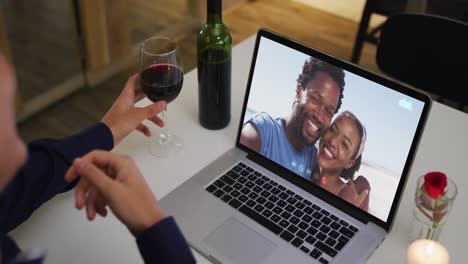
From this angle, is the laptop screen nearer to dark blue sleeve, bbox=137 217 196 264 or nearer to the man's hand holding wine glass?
the man's hand holding wine glass

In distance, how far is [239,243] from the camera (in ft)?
3.18

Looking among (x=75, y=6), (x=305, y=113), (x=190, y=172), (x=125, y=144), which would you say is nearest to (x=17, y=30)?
(x=75, y=6)

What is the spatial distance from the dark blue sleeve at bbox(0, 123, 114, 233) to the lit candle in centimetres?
62

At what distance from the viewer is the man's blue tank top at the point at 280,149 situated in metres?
1.08

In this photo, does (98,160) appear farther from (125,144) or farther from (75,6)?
(75,6)

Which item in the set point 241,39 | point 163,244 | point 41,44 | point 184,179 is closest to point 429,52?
point 184,179

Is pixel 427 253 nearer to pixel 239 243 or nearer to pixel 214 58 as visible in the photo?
pixel 239 243

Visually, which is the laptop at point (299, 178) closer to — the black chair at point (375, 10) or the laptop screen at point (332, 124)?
the laptop screen at point (332, 124)

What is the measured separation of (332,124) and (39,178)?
56 centimetres

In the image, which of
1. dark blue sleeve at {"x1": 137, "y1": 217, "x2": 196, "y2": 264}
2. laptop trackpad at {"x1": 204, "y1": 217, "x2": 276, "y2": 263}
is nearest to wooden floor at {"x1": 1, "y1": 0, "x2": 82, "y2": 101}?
laptop trackpad at {"x1": 204, "y1": 217, "x2": 276, "y2": 263}

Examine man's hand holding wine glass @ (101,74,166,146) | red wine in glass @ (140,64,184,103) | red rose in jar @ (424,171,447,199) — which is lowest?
man's hand holding wine glass @ (101,74,166,146)

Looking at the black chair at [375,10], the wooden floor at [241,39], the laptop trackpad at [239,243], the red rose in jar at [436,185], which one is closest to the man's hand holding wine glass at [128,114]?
the laptop trackpad at [239,243]

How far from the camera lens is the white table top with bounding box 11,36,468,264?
3.17 ft

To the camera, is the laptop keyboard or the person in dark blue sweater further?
the laptop keyboard
